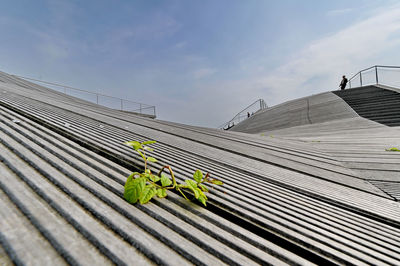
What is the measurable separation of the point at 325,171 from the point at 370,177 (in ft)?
1.45

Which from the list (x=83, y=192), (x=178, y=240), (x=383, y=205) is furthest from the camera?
(x=383, y=205)

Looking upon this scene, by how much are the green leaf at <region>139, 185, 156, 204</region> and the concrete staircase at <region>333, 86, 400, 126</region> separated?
8.91 metres

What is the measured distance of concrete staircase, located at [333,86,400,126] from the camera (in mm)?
7555

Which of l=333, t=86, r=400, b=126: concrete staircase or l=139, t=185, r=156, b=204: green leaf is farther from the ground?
l=333, t=86, r=400, b=126: concrete staircase

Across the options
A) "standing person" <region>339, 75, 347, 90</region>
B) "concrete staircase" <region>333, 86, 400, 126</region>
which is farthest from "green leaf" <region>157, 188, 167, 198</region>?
"standing person" <region>339, 75, 347, 90</region>

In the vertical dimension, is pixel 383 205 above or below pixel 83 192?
below

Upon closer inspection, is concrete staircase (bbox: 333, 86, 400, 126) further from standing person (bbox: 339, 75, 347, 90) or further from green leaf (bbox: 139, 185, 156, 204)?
green leaf (bbox: 139, 185, 156, 204)

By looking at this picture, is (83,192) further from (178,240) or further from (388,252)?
(388,252)

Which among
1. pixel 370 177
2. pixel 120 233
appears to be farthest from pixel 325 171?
pixel 120 233

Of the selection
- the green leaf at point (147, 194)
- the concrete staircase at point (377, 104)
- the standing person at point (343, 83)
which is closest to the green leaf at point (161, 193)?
the green leaf at point (147, 194)

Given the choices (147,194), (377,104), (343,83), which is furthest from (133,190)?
(343,83)

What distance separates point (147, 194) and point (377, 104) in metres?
11.6

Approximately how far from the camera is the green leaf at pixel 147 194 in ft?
2.47

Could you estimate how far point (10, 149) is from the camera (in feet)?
3.07
